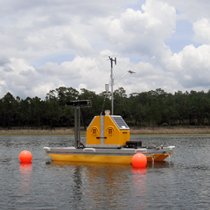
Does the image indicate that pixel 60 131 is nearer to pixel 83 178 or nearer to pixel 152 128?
pixel 152 128

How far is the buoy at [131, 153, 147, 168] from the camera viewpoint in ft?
119

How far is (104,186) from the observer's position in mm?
27547

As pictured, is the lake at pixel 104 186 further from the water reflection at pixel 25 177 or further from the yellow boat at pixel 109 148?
the yellow boat at pixel 109 148

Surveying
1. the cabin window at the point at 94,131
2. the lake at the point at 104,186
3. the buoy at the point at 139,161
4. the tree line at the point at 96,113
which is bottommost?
the lake at the point at 104,186

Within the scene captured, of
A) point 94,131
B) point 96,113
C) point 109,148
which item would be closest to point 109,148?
point 109,148

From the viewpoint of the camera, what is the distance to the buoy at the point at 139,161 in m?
36.1

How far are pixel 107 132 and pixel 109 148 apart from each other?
1.28m

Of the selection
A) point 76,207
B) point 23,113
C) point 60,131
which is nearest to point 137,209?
point 76,207

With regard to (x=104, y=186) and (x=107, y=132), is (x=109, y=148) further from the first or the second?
(x=104, y=186)

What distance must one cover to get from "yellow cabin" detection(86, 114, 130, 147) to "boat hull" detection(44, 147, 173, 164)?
0.77 metres

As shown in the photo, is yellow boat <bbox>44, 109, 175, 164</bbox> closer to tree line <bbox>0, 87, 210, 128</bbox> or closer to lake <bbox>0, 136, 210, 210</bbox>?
lake <bbox>0, 136, 210, 210</bbox>

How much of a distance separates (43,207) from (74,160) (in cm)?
1967

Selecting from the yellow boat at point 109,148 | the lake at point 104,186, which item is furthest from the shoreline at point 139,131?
the lake at point 104,186

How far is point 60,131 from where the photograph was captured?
138 metres
